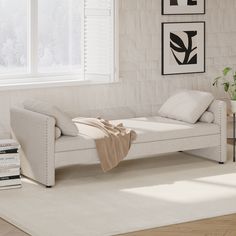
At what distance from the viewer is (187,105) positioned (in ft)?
26.2

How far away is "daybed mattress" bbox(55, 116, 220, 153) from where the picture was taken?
6993 mm

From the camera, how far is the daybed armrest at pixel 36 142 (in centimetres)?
688

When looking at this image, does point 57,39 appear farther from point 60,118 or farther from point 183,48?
point 60,118

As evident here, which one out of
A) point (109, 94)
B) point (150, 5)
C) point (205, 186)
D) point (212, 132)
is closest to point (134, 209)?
point (205, 186)

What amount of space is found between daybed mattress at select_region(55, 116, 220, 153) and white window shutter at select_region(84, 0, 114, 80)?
0.63m

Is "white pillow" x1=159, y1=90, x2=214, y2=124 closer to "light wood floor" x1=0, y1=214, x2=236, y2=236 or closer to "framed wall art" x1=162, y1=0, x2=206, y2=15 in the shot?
"framed wall art" x1=162, y1=0, x2=206, y2=15

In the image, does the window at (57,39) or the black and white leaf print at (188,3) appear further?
the black and white leaf print at (188,3)

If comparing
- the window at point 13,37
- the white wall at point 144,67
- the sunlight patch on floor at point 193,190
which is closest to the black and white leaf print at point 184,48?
the white wall at point 144,67

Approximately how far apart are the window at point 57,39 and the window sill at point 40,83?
6cm

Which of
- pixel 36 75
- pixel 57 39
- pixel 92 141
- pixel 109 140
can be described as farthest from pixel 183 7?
pixel 92 141

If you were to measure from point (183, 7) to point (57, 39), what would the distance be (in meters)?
1.51

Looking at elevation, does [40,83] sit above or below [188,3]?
below

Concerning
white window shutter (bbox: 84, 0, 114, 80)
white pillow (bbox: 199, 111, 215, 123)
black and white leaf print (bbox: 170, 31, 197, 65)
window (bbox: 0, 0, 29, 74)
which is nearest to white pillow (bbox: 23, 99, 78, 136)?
window (bbox: 0, 0, 29, 74)

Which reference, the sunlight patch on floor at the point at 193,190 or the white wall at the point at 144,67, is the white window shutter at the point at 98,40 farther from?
the sunlight patch on floor at the point at 193,190
